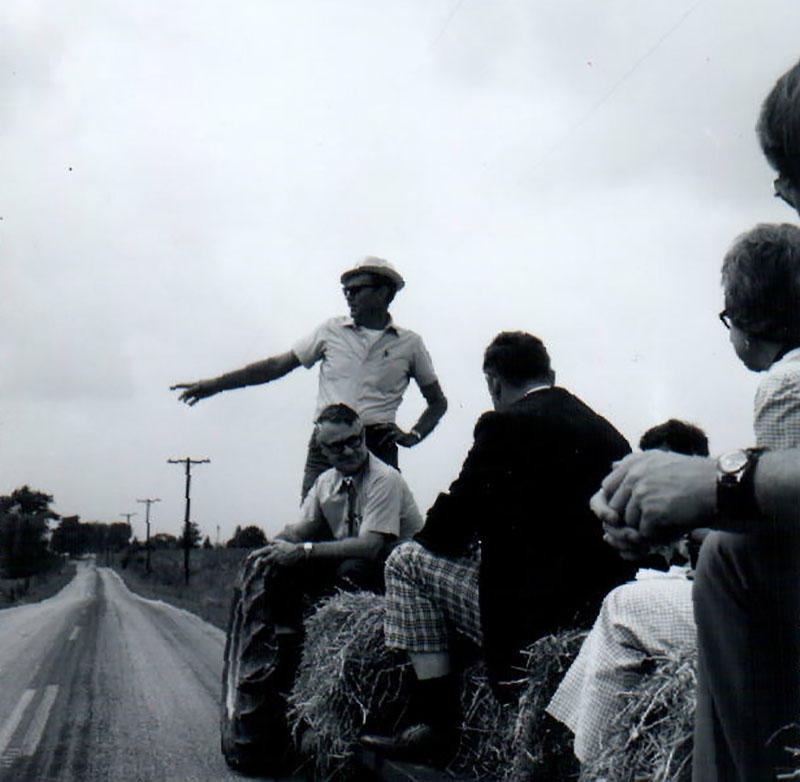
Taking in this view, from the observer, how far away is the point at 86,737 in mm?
6492

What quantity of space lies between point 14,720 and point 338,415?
3356 millimetres

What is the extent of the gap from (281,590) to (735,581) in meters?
3.36

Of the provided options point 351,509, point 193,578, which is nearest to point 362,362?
point 351,509

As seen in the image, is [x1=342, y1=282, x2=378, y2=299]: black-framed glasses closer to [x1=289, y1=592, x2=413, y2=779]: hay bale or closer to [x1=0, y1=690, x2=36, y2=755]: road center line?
[x1=289, y1=592, x2=413, y2=779]: hay bale

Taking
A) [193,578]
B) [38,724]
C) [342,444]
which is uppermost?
[193,578]

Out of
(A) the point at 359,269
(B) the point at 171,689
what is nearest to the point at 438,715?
(A) the point at 359,269

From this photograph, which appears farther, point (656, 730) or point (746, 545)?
point (656, 730)

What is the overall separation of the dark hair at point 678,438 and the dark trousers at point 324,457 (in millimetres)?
1757

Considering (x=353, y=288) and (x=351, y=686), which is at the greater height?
(x=353, y=288)

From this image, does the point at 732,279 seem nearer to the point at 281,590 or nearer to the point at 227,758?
the point at 281,590

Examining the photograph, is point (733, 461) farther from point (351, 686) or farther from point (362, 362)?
point (362, 362)

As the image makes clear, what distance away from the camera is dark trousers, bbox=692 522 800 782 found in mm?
1732

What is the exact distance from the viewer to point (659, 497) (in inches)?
64.6

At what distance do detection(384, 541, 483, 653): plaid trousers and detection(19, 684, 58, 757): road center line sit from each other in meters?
3.11
